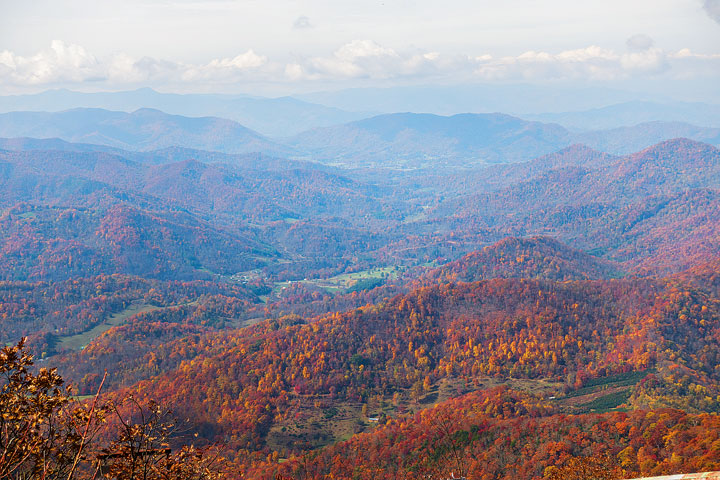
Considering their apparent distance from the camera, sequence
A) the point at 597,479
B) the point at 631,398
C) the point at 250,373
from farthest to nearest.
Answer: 1. the point at 250,373
2. the point at 631,398
3. the point at 597,479

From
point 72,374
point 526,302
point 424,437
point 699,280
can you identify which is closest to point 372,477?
point 424,437

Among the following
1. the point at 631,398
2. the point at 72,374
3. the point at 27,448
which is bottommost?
the point at 72,374

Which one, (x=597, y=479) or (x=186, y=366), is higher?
(x=597, y=479)

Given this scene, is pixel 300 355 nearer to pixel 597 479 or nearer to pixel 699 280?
pixel 597 479

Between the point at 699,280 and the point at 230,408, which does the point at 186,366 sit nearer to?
the point at 230,408

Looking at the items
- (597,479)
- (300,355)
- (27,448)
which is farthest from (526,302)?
(27,448)

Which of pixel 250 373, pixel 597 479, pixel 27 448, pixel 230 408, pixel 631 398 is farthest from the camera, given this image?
pixel 250 373

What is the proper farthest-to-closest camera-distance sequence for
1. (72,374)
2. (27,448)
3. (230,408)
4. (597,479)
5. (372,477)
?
1. (72,374)
2. (230,408)
3. (372,477)
4. (597,479)
5. (27,448)

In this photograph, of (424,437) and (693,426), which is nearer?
(693,426)

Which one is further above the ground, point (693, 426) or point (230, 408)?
point (693, 426)
